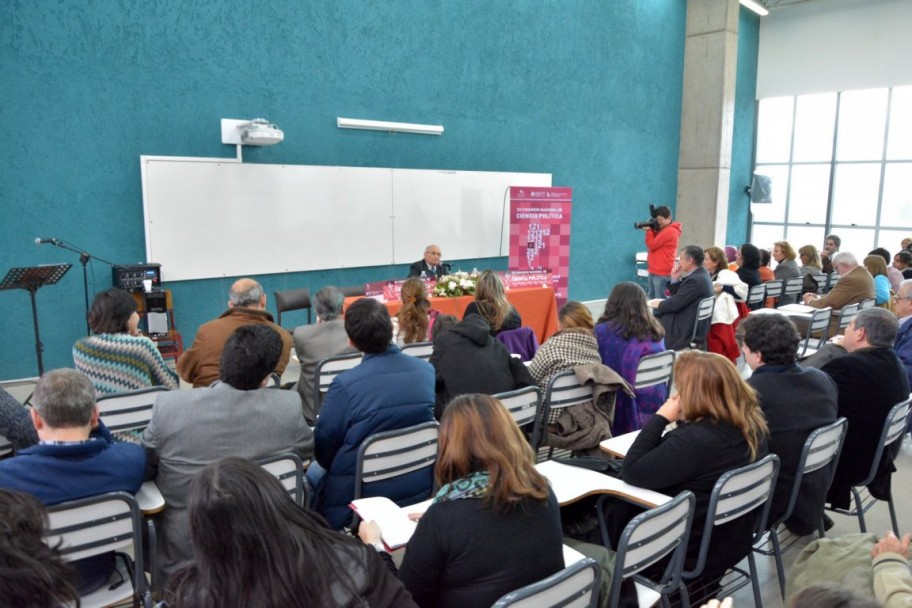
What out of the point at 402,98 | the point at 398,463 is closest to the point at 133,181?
the point at 402,98

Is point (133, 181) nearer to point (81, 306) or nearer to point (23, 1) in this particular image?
point (81, 306)

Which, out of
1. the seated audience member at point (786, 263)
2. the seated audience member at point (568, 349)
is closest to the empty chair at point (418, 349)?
the seated audience member at point (568, 349)

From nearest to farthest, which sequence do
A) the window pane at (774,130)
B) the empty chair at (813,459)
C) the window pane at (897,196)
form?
1. the empty chair at (813,459)
2. the window pane at (897,196)
3. the window pane at (774,130)

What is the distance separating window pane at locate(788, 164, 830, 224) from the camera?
11930mm

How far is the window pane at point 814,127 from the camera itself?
1172 cm

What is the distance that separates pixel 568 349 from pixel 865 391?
1.42 m

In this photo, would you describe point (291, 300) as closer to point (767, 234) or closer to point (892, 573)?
point (892, 573)

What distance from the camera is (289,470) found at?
2332 millimetres

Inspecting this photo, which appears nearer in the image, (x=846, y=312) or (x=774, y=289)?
(x=846, y=312)

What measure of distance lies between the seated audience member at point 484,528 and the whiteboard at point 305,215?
18.3 feet

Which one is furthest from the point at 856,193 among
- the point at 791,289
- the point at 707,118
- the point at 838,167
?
the point at 791,289

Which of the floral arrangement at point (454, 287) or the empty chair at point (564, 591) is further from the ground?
the floral arrangement at point (454, 287)

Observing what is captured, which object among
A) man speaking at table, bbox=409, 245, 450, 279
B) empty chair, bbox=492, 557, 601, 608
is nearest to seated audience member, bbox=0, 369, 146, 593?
empty chair, bbox=492, 557, 601, 608

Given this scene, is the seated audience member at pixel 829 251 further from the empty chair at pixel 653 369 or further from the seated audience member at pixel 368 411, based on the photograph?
the seated audience member at pixel 368 411
